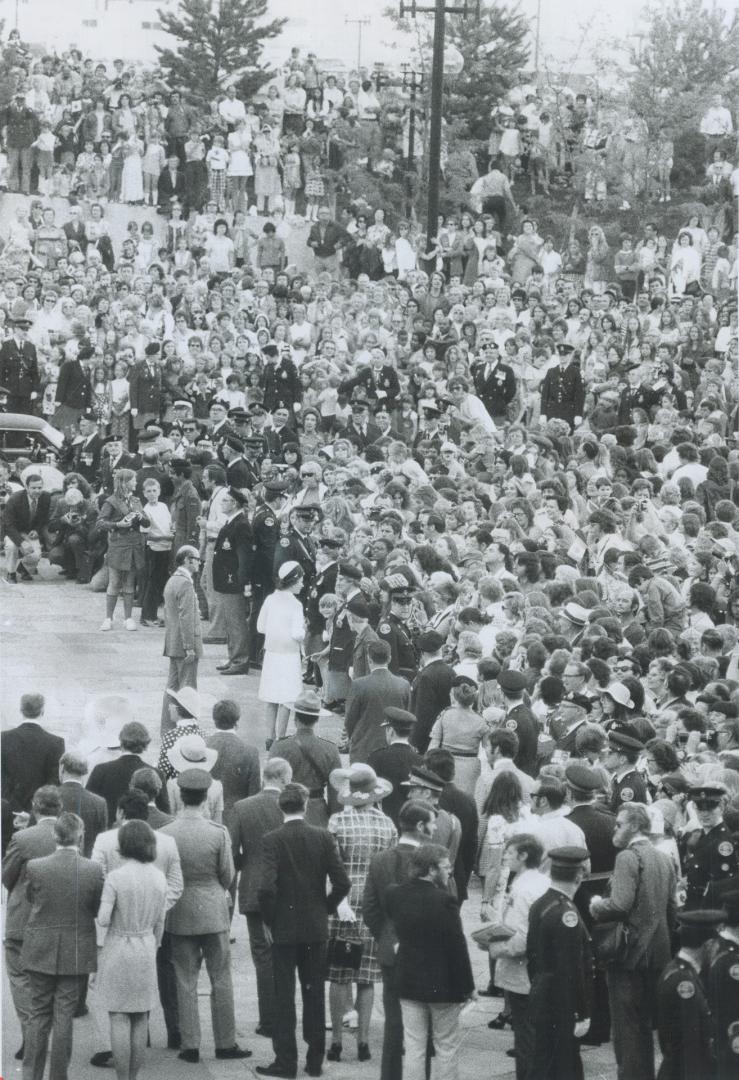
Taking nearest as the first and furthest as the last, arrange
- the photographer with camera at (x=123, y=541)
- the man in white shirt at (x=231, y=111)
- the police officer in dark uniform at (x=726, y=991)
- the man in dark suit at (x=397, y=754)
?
the police officer in dark uniform at (x=726, y=991) < the man in dark suit at (x=397, y=754) < the photographer with camera at (x=123, y=541) < the man in white shirt at (x=231, y=111)

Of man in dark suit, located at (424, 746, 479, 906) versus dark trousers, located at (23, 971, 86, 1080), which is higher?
man in dark suit, located at (424, 746, 479, 906)

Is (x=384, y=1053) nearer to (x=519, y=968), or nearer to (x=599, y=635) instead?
(x=519, y=968)

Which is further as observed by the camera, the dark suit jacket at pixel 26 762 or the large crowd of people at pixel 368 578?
the dark suit jacket at pixel 26 762

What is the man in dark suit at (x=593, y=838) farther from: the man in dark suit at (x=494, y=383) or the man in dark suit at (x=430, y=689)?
the man in dark suit at (x=494, y=383)

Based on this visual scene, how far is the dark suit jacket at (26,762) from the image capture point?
10445 millimetres

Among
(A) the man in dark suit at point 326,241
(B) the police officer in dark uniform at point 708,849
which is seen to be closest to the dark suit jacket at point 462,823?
(B) the police officer in dark uniform at point 708,849

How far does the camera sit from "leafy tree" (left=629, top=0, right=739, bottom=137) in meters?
31.5

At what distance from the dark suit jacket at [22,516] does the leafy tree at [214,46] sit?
1441 centimetres

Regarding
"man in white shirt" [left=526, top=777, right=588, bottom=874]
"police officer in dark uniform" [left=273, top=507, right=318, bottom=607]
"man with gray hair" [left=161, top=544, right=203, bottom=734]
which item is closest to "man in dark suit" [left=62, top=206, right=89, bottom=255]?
"police officer in dark uniform" [left=273, top=507, right=318, bottom=607]

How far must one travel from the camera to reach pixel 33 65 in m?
30.6

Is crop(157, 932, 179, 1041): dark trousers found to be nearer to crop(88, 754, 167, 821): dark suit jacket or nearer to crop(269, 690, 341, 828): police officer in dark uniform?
crop(88, 754, 167, 821): dark suit jacket

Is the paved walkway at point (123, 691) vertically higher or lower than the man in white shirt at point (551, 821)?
lower

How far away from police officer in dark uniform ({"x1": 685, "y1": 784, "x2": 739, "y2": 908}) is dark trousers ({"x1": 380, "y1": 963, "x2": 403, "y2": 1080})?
149cm

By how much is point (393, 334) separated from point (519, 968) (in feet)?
56.1
